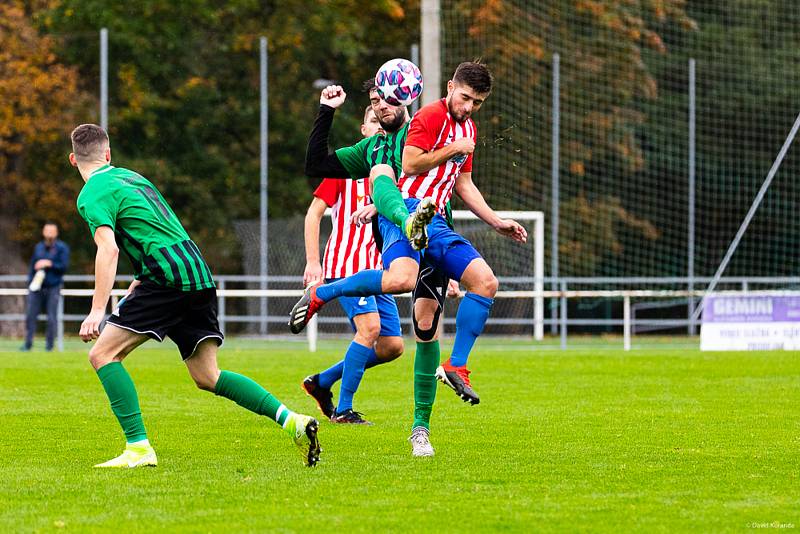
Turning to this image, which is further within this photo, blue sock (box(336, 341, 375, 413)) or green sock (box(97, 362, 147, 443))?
blue sock (box(336, 341, 375, 413))

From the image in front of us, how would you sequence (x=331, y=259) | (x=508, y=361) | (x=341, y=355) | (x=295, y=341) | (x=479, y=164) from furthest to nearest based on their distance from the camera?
(x=479, y=164), (x=295, y=341), (x=341, y=355), (x=508, y=361), (x=331, y=259)

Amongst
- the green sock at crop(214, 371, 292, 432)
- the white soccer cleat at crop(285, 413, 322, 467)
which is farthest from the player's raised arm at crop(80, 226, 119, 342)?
the white soccer cleat at crop(285, 413, 322, 467)

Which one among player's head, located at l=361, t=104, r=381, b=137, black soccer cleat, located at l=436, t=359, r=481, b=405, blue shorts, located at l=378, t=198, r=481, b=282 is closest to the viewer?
black soccer cleat, located at l=436, t=359, r=481, b=405

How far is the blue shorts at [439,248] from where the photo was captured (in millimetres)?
7574

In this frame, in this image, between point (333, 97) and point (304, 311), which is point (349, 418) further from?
point (333, 97)

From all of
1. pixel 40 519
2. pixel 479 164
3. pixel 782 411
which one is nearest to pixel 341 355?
pixel 479 164

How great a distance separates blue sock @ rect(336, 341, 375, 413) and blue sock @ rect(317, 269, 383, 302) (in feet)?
7.26

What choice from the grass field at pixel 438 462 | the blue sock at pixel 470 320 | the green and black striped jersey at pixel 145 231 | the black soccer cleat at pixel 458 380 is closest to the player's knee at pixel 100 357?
the green and black striped jersey at pixel 145 231

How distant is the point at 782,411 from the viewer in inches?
417

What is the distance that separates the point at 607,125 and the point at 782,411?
17.5m

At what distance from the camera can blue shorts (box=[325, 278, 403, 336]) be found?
10164 millimetres

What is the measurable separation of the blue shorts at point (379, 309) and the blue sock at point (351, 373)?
0.25 meters

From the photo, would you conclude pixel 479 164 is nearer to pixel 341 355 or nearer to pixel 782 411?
pixel 341 355

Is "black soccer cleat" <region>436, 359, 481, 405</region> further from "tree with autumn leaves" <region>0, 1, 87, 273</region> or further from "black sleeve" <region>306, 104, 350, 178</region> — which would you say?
"tree with autumn leaves" <region>0, 1, 87, 273</region>
